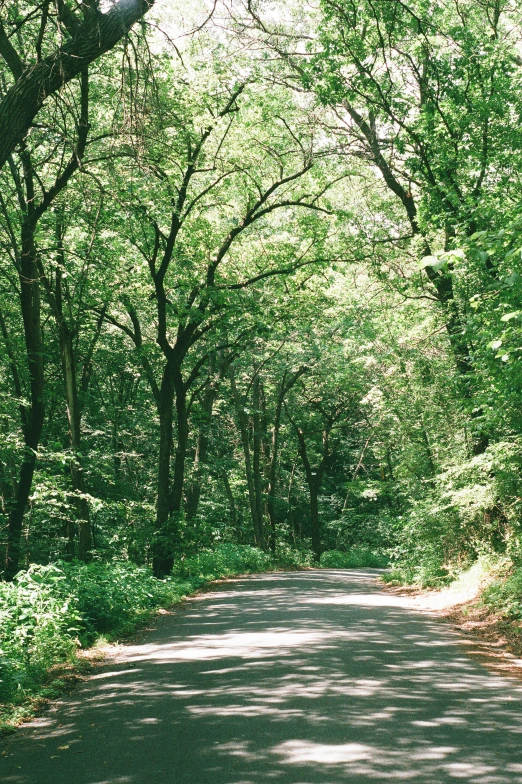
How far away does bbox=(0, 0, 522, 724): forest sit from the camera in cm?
895

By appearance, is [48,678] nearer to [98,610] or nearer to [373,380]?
[98,610]

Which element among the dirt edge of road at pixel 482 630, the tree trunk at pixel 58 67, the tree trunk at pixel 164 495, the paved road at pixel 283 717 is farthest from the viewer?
the tree trunk at pixel 164 495

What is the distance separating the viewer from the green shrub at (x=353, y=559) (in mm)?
37875

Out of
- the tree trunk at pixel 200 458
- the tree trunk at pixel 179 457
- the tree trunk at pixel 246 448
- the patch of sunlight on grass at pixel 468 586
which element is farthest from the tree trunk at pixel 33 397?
the tree trunk at pixel 246 448

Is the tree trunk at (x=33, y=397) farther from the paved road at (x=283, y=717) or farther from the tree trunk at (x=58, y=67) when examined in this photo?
the tree trunk at (x=58, y=67)

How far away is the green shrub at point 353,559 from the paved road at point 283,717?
28.9 m

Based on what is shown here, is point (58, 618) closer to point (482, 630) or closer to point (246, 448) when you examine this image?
point (482, 630)

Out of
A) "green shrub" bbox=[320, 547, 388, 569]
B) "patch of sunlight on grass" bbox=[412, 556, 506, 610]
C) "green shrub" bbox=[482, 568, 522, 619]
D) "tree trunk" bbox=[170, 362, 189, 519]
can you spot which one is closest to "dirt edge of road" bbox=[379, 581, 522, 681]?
"patch of sunlight on grass" bbox=[412, 556, 506, 610]

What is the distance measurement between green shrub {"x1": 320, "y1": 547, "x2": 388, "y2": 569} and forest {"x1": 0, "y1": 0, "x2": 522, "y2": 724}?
11.8m

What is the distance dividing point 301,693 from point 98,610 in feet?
15.8

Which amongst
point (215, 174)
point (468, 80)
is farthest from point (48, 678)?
point (215, 174)

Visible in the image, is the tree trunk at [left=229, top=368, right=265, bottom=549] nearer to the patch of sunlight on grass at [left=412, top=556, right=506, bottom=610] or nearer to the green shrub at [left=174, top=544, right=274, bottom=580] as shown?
the green shrub at [left=174, top=544, right=274, bottom=580]

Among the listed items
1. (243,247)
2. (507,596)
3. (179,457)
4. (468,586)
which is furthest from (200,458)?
(507,596)

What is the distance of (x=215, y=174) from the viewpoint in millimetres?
17969
